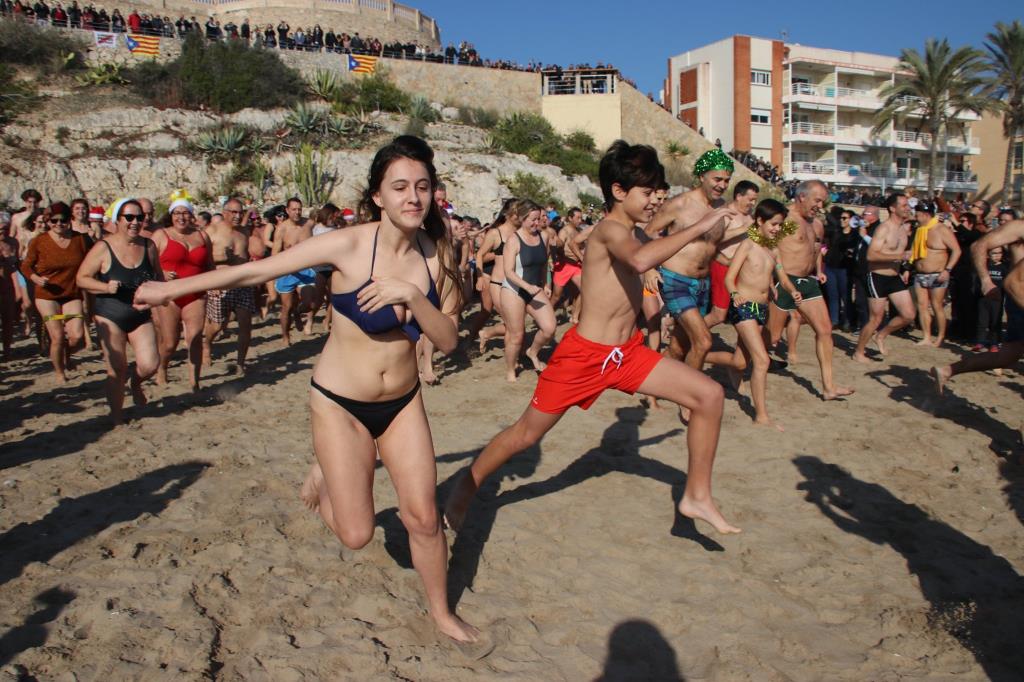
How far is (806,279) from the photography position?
775 centimetres

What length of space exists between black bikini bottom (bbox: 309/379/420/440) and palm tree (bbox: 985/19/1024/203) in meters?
47.6

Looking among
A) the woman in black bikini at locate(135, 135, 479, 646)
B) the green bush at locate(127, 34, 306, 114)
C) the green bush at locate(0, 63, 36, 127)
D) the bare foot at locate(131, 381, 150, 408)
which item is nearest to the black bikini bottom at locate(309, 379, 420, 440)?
the woman in black bikini at locate(135, 135, 479, 646)

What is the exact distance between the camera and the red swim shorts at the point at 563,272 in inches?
435

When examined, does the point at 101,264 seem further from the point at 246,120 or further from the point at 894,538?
the point at 246,120

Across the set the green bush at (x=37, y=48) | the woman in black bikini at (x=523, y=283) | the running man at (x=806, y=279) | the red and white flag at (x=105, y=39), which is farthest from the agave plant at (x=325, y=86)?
the running man at (x=806, y=279)

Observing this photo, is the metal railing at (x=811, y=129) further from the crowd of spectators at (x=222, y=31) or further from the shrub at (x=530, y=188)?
the shrub at (x=530, y=188)

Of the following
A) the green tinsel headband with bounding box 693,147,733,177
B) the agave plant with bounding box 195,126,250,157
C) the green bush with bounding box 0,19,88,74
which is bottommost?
the green tinsel headband with bounding box 693,147,733,177

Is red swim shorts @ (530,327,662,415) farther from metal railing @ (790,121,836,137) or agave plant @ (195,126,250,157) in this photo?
metal railing @ (790,121,836,137)

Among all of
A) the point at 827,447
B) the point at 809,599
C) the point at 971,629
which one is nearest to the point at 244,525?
the point at 809,599

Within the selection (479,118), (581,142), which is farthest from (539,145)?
(581,142)

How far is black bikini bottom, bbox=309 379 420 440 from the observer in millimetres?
3246

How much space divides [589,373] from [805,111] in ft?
179

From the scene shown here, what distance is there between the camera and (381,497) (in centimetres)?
494

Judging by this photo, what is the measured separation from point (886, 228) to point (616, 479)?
20.0 ft
